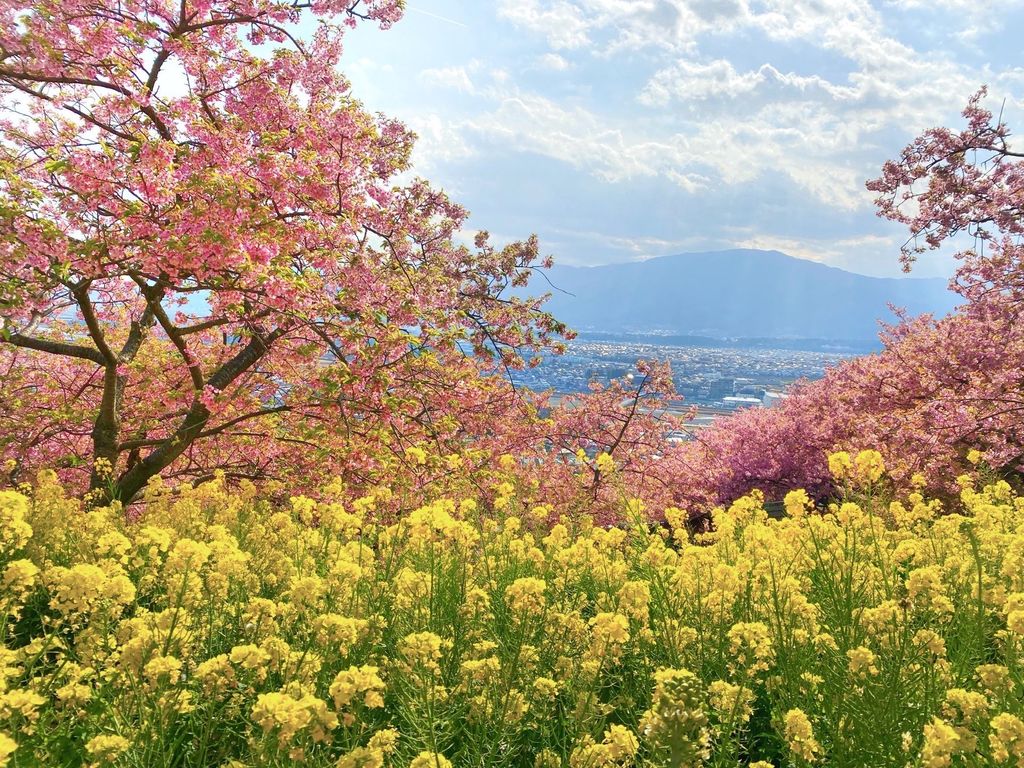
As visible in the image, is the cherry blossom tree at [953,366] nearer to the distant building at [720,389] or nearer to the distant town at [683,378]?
the distant town at [683,378]

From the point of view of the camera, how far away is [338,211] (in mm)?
7766

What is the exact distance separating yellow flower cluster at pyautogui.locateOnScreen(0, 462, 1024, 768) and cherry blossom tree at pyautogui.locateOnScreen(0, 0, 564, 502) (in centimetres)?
245

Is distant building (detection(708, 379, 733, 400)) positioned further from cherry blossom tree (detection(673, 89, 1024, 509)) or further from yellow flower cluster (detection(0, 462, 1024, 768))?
yellow flower cluster (detection(0, 462, 1024, 768))

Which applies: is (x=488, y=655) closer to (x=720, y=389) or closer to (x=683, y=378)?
(x=683, y=378)

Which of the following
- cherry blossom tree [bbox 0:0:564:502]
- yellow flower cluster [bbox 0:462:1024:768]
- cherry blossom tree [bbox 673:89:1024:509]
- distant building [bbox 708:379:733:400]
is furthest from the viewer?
distant building [bbox 708:379:733:400]

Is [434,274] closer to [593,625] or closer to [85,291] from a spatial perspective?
[85,291]

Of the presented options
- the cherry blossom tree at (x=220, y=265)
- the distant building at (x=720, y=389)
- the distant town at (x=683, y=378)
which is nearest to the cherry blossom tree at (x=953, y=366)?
the distant town at (x=683, y=378)

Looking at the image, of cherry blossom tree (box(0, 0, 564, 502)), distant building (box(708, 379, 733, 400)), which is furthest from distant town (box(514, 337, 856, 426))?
cherry blossom tree (box(0, 0, 564, 502))

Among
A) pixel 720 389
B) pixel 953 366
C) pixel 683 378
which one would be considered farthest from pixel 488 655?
pixel 720 389

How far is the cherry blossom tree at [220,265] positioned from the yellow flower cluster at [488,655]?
8.03 ft

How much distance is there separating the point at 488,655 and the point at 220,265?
4765mm

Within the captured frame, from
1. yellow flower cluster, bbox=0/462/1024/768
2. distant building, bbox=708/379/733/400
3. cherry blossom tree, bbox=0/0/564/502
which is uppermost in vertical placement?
cherry blossom tree, bbox=0/0/564/502

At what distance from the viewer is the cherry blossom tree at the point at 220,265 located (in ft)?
18.8

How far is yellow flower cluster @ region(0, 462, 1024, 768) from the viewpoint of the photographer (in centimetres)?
232
